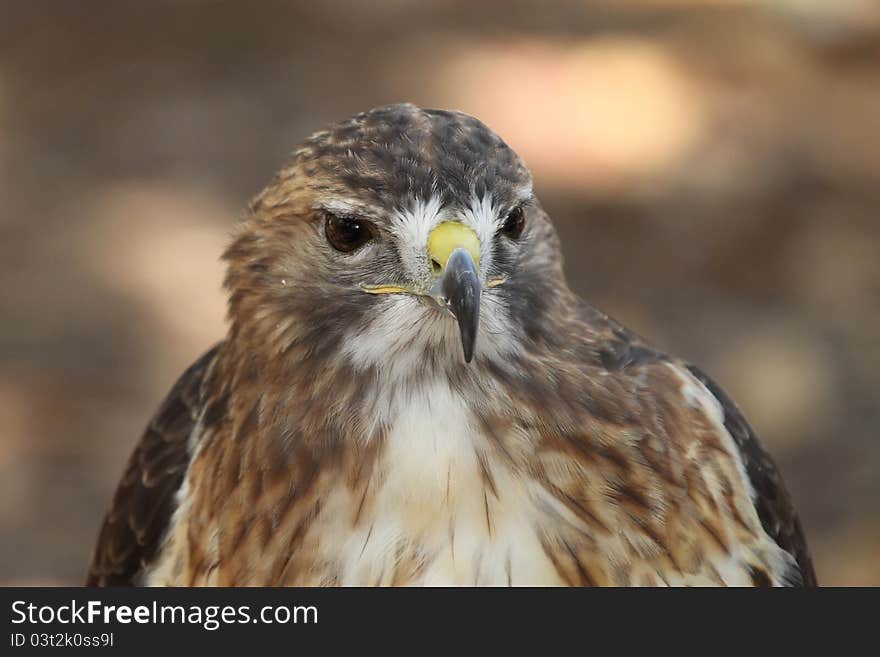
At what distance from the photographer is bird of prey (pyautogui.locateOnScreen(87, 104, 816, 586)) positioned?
8.72 feet

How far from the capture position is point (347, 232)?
2.69 m

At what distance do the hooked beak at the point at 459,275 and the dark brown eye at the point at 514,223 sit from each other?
5.0 inches

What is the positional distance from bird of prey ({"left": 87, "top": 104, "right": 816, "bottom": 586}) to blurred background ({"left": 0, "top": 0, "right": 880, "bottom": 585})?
2.30 metres

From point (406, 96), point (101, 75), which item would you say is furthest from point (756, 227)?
point (101, 75)

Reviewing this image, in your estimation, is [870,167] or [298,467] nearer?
[298,467]

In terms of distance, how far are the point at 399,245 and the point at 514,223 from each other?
24 cm

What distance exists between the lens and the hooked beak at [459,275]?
247 centimetres

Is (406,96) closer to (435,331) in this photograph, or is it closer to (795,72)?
(795,72)

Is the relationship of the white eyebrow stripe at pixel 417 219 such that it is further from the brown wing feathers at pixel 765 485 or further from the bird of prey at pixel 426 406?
the brown wing feathers at pixel 765 485

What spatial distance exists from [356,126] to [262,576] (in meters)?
0.82

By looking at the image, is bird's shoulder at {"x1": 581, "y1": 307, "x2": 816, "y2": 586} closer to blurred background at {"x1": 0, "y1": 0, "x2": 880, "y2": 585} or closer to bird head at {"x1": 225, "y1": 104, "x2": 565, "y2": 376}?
bird head at {"x1": 225, "y1": 104, "x2": 565, "y2": 376}

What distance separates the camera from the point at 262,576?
281 centimetres

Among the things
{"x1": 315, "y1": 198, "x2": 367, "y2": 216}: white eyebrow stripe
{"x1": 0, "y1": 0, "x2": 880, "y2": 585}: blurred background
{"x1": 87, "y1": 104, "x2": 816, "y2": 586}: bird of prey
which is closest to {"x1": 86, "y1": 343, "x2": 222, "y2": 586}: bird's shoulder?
{"x1": 87, "y1": 104, "x2": 816, "y2": 586}: bird of prey

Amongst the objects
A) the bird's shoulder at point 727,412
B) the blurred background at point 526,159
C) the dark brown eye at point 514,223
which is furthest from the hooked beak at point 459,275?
the blurred background at point 526,159
